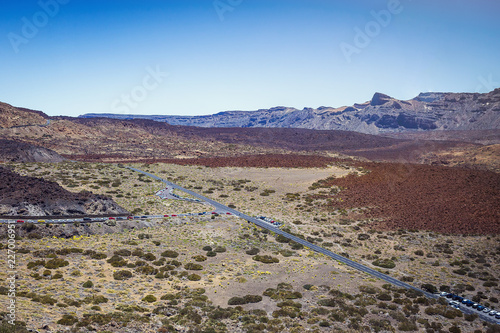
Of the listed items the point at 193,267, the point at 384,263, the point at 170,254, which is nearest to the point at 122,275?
the point at 193,267

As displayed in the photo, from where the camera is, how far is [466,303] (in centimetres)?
2925

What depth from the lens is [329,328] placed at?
23938mm

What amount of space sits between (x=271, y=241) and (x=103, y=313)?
25.4 meters

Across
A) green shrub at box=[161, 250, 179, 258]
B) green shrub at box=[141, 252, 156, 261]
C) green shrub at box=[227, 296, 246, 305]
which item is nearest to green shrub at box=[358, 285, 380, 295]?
green shrub at box=[227, 296, 246, 305]

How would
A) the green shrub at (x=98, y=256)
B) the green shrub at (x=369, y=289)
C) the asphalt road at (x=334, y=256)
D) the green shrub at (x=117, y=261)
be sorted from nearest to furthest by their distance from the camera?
the asphalt road at (x=334, y=256), the green shrub at (x=369, y=289), the green shrub at (x=117, y=261), the green shrub at (x=98, y=256)

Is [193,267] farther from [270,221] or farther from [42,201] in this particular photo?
[42,201]

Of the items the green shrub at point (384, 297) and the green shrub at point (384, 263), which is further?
the green shrub at point (384, 263)

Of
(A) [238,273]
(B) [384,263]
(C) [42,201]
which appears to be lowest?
(A) [238,273]

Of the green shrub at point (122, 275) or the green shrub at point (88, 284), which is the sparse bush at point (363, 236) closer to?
the green shrub at point (122, 275)

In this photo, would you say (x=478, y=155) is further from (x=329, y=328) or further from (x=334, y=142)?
(x=329, y=328)

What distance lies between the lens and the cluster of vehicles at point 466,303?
90.6ft

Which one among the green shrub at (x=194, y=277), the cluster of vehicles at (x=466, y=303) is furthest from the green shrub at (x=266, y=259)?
the cluster of vehicles at (x=466, y=303)

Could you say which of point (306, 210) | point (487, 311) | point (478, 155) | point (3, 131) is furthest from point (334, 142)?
point (487, 311)

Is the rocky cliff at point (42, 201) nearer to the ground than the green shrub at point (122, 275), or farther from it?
farther from it
